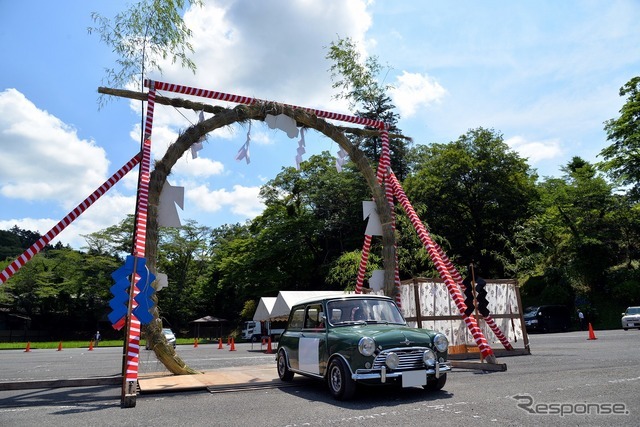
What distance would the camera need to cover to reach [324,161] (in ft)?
145

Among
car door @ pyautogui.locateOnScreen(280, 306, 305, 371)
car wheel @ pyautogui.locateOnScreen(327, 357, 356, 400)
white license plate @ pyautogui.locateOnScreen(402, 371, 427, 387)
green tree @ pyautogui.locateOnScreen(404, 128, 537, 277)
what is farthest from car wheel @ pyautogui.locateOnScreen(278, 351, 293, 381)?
green tree @ pyautogui.locateOnScreen(404, 128, 537, 277)

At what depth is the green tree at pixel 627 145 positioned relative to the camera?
3134 centimetres

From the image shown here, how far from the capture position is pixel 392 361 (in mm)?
6516

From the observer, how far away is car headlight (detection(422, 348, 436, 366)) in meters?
6.73

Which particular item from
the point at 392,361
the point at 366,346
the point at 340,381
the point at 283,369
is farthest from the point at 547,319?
the point at 366,346

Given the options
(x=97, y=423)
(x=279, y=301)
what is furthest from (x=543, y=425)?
(x=279, y=301)

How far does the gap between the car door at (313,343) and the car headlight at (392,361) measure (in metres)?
1.13

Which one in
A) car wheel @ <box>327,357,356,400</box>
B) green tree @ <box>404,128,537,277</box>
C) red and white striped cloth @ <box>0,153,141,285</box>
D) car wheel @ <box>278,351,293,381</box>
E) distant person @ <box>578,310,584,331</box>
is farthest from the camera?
green tree @ <box>404,128,537,277</box>

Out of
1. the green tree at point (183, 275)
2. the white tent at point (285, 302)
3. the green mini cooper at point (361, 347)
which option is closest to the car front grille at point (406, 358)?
the green mini cooper at point (361, 347)

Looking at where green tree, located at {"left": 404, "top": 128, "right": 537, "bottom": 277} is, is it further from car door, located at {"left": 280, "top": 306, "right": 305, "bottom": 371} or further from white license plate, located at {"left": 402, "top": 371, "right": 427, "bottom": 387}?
white license plate, located at {"left": 402, "top": 371, "right": 427, "bottom": 387}

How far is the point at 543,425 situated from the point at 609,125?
115ft

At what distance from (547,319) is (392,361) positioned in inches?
1055

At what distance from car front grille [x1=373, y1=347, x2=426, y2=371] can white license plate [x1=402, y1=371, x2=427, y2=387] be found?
4.6 inches

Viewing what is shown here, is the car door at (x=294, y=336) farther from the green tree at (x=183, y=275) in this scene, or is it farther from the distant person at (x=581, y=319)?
the green tree at (x=183, y=275)
